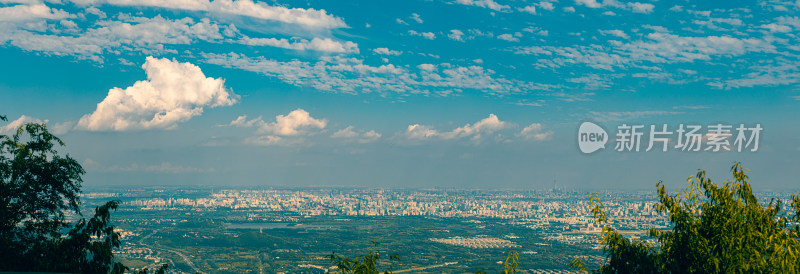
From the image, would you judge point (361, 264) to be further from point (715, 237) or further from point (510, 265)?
point (715, 237)

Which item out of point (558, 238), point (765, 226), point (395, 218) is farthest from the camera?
point (395, 218)

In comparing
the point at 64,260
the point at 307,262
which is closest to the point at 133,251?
the point at 307,262

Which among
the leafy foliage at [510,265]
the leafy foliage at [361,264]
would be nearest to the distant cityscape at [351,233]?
the leafy foliage at [510,265]

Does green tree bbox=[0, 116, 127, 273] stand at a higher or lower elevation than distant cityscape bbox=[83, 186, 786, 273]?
higher

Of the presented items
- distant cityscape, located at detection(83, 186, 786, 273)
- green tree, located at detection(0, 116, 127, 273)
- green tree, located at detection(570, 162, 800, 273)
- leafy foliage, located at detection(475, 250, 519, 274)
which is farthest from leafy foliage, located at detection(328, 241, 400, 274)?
distant cityscape, located at detection(83, 186, 786, 273)

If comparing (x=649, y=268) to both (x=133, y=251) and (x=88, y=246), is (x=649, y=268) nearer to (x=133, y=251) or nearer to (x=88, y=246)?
(x=88, y=246)

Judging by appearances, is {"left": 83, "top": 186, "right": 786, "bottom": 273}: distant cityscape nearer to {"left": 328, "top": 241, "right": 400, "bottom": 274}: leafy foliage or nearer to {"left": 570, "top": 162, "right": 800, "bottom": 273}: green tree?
{"left": 570, "top": 162, "right": 800, "bottom": 273}: green tree

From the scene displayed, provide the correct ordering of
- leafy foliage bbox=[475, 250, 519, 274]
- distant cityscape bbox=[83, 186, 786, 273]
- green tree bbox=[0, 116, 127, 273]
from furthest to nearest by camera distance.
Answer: distant cityscape bbox=[83, 186, 786, 273], green tree bbox=[0, 116, 127, 273], leafy foliage bbox=[475, 250, 519, 274]
